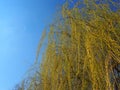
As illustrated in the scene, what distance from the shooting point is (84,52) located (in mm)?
4113

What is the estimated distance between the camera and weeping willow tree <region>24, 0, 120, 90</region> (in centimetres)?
375

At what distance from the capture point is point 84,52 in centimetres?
411

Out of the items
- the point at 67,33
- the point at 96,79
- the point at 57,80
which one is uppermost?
the point at 67,33

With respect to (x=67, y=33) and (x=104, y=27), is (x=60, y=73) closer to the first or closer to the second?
(x=67, y=33)

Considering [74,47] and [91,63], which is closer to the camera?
[91,63]

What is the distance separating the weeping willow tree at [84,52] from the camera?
12.3 ft

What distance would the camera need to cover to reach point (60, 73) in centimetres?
426

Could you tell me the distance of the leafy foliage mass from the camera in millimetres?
3754

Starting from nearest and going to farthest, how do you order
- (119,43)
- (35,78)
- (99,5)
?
(119,43), (99,5), (35,78)

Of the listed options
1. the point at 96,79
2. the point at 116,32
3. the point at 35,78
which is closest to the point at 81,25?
the point at 116,32

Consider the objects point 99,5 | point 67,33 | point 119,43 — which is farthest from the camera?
point 67,33

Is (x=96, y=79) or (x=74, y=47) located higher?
(x=74, y=47)

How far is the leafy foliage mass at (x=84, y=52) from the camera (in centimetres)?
375

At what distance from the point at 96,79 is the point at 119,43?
0.56m
